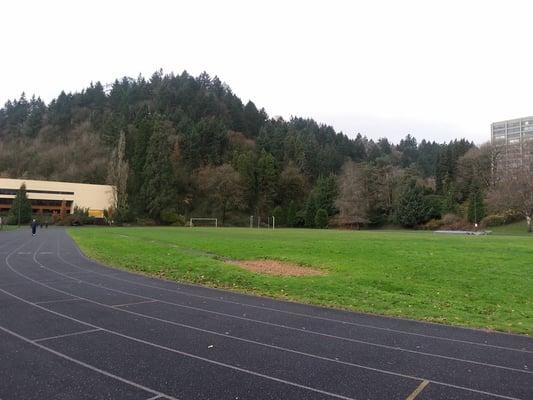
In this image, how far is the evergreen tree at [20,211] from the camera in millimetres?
88812

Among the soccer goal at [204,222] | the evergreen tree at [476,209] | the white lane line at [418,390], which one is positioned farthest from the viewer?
the soccer goal at [204,222]

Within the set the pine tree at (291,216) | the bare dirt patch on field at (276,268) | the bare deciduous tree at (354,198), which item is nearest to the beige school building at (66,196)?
the pine tree at (291,216)

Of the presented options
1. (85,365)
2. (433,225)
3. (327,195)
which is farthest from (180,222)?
(85,365)

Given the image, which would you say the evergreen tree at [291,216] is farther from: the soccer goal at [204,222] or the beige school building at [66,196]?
the beige school building at [66,196]

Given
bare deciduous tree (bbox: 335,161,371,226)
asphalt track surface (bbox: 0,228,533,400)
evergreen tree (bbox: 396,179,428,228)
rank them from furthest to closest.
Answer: bare deciduous tree (bbox: 335,161,371,226) < evergreen tree (bbox: 396,179,428,228) < asphalt track surface (bbox: 0,228,533,400)

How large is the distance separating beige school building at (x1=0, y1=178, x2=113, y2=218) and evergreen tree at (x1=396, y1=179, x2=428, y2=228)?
64.5 m

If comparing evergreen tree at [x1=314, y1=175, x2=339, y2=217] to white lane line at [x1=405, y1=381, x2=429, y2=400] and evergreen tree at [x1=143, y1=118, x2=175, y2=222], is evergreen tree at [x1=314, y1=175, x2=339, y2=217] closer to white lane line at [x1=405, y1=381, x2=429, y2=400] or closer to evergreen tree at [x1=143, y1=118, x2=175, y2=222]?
evergreen tree at [x1=143, y1=118, x2=175, y2=222]

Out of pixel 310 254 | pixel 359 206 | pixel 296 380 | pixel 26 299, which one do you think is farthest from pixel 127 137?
pixel 296 380

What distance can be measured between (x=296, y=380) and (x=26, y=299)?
8873 millimetres

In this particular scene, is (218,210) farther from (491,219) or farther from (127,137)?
(491,219)

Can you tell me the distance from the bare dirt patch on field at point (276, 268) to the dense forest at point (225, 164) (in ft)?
221

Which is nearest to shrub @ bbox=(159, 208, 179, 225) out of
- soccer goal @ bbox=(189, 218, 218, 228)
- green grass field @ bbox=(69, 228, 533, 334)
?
soccer goal @ bbox=(189, 218, 218, 228)

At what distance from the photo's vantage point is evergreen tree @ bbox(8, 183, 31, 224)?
8881 cm

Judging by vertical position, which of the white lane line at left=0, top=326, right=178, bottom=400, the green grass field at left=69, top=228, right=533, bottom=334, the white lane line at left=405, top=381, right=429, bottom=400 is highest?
the white lane line at left=0, top=326, right=178, bottom=400
